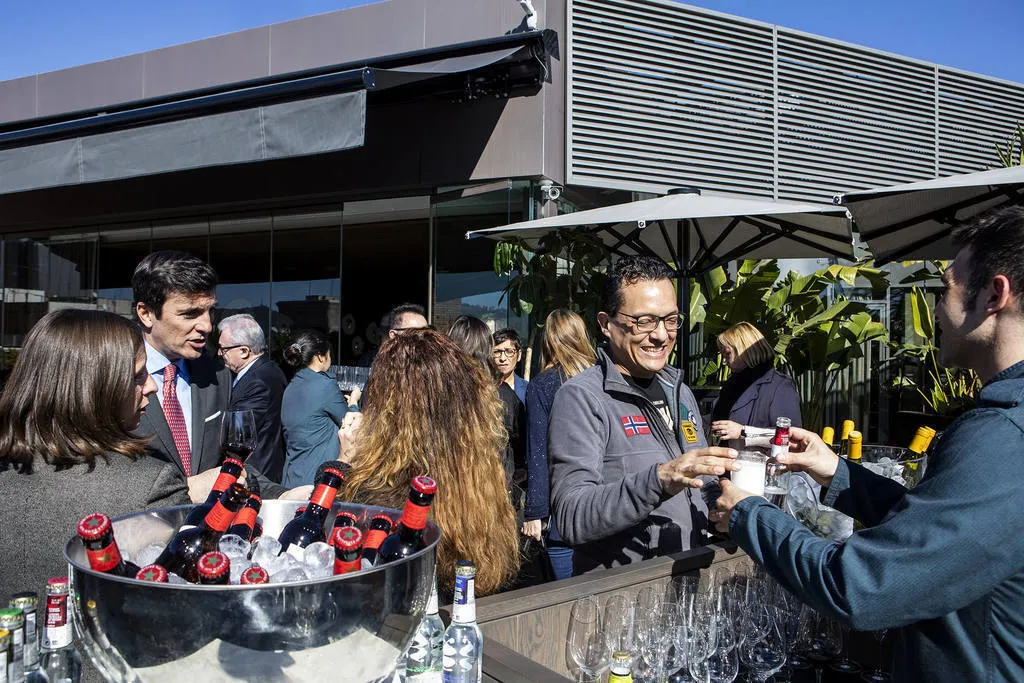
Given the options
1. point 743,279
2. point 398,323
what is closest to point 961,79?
point 743,279

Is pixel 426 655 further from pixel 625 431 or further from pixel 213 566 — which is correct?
pixel 625 431

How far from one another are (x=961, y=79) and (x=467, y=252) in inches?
294

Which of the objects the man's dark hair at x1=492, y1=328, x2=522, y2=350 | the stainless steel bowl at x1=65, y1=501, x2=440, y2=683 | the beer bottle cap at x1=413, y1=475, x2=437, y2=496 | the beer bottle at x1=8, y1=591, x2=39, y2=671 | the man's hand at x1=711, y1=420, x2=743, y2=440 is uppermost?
the man's dark hair at x1=492, y1=328, x2=522, y2=350

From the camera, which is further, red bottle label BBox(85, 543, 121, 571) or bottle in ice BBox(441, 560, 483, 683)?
bottle in ice BBox(441, 560, 483, 683)

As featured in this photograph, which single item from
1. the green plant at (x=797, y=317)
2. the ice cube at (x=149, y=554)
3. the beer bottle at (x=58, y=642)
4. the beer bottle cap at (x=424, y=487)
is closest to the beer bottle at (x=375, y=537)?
the beer bottle cap at (x=424, y=487)

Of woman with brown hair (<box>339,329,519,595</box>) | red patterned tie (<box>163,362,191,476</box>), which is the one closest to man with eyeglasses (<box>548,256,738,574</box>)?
woman with brown hair (<box>339,329,519,595</box>)

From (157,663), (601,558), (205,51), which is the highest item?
(205,51)

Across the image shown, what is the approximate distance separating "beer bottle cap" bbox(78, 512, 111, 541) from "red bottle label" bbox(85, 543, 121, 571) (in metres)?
0.02

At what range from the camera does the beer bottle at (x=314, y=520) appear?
4.11 ft

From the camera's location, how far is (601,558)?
2516 millimetres

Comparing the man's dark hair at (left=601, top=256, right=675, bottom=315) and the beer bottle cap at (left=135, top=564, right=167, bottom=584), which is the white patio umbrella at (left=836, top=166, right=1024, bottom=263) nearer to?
the man's dark hair at (left=601, top=256, right=675, bottom=315)

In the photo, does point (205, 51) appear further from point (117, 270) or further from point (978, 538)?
point (978, 538)

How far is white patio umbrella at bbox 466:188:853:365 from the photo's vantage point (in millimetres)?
4570

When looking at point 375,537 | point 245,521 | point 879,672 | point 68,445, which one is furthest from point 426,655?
point 879,672
